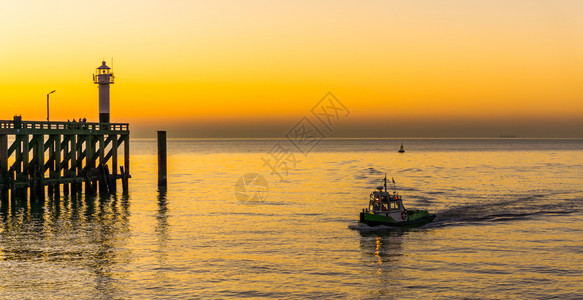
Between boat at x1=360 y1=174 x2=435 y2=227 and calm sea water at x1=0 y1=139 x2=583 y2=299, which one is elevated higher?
boat at x1=360 y1=174 x2=435 y2=227

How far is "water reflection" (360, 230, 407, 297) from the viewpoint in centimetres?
2505

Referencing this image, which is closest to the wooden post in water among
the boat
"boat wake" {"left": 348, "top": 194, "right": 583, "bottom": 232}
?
"boat wake" {"left": 348, "top": 194, "right": 583, "bottom": 232}

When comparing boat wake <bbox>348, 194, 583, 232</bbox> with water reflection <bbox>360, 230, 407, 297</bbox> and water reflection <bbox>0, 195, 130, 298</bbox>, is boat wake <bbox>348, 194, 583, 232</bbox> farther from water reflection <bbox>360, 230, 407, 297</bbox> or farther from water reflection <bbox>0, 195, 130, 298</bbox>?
water reflection <bbox>0, 195, 130, 298</bbox>

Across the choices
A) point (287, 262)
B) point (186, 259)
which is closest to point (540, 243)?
point (287, 262)

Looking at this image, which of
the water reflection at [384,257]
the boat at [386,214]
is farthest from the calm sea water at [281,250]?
the boat at [386,214]

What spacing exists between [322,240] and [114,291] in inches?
557

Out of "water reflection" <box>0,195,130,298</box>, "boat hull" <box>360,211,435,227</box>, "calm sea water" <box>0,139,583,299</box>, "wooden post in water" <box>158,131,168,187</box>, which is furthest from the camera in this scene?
Answer: "wooden post in water" <box>158,131,168,187</box>

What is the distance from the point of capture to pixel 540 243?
34844mm

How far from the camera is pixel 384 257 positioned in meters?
30.7

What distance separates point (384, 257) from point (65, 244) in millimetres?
16448

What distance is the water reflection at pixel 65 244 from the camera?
25.4 meters

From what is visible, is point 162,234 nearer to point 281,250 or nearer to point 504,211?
point 281,250

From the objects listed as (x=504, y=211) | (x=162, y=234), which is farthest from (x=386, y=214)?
(x=504, y=211)

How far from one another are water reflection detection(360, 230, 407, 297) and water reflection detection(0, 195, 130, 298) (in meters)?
10.2
